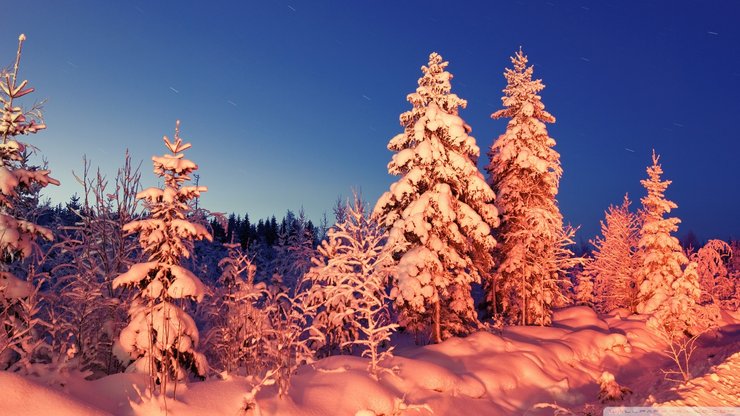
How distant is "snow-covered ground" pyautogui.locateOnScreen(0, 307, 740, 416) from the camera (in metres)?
7.11

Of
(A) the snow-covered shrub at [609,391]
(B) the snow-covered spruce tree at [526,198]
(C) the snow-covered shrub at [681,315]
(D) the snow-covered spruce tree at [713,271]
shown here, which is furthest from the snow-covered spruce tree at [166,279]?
(D) the snow-covered spruce tree at [713,271]

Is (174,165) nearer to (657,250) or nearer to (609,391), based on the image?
(609,391)

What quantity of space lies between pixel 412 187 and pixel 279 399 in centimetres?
1238

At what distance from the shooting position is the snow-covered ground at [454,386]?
711 centimetres

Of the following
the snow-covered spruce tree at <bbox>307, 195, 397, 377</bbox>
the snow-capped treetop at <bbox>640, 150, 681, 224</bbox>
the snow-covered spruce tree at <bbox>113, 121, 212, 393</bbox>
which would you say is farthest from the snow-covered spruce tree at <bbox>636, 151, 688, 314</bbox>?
the snow-covered spruce tree at <bbox>113, 121, 212, 393</bbox>

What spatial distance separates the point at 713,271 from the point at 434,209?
31730mm

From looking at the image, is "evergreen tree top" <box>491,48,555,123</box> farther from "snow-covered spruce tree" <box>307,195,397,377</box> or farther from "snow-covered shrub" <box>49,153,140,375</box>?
"snow-covered shrub" <box>49,153,140,375</box>

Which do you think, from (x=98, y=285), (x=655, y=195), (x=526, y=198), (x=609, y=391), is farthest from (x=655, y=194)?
(x=98, y=285)

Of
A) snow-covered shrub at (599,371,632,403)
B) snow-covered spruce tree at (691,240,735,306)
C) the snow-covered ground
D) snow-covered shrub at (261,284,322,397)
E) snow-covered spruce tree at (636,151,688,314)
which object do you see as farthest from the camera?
snow-covered spruce tree at (691,240,735,306)

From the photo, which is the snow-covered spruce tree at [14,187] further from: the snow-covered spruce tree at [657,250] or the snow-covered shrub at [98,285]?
the snow-covered spruce tree at [657,250]

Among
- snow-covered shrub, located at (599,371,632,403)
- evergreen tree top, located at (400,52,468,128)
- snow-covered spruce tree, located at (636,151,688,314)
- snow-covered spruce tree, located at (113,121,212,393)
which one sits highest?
evergreen tree top, located at (400,52,468,128)

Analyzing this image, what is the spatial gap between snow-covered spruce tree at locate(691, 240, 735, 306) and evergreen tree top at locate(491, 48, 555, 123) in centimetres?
1578

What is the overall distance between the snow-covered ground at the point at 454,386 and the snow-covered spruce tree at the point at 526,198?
3201mm

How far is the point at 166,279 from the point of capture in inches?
406
